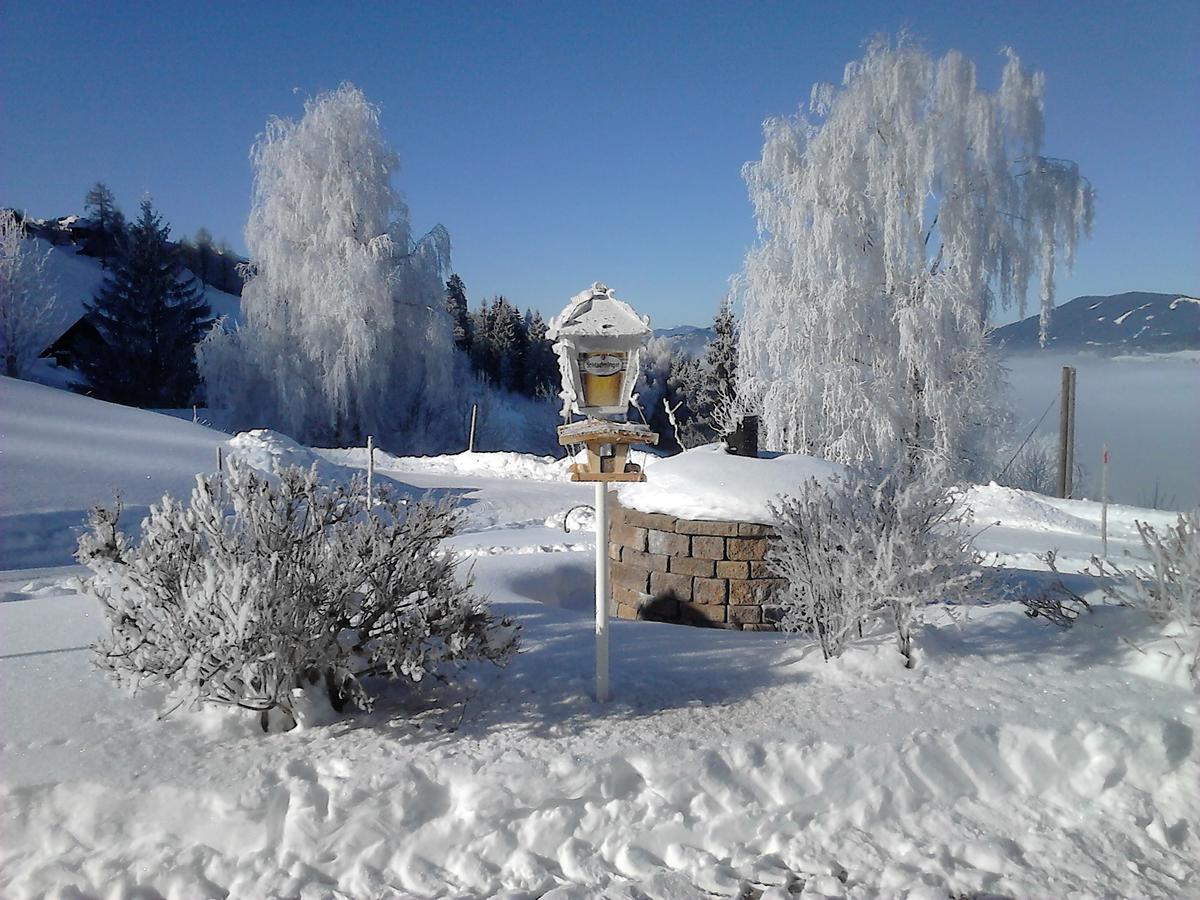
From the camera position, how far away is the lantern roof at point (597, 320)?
3340 millimetres

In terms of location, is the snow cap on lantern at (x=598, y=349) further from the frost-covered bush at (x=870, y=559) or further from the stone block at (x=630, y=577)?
the stone block at (x=630, y=577)

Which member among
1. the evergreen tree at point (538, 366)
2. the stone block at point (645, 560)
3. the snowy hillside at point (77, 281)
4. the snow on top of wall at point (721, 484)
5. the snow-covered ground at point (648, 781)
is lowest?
the snow-covered ground at point (648, 781)

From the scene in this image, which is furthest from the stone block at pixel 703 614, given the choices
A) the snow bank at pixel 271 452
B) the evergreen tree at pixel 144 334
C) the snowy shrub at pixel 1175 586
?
the evergreen tree at pixel 144 334

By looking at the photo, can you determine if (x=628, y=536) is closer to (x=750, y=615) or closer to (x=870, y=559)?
(x=750, y=615)

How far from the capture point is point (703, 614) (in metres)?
5.00

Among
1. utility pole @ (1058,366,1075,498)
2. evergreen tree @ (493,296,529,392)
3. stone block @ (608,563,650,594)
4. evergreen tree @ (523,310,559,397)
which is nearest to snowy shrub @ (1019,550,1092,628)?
→ stone block @ (608,563,650,594)

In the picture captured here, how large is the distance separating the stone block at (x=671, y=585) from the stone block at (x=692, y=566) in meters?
0.05

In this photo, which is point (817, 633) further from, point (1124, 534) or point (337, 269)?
point (337, 269)

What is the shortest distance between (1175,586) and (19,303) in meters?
24.2

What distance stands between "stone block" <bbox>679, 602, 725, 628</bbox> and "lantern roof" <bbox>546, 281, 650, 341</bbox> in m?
2.31

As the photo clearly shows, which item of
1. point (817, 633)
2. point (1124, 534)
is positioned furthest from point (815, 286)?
point (817, 633)

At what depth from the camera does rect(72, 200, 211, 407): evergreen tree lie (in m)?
23.2

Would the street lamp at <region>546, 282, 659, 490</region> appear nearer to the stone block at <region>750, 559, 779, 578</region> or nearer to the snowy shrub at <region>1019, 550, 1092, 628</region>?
the stone block at <region>750, 559, 779, 578</region>

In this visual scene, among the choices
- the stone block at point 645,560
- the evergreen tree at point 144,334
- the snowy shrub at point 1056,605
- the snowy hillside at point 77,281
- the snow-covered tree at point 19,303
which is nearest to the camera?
the snowy shrub at point 1056,605
